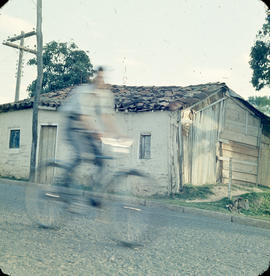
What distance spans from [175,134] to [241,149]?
5.20 m

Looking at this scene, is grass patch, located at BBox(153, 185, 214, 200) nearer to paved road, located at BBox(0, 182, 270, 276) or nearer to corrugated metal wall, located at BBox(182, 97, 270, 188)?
corrugated metal wall, located at BBox(182, 97, 270, 188)

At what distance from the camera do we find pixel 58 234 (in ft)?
15.3

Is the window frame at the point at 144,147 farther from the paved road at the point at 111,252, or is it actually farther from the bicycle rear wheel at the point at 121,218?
the bicycle rear wheel at the point at 121,218

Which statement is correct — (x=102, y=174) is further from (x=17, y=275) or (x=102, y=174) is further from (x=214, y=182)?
(x=214, y=182)

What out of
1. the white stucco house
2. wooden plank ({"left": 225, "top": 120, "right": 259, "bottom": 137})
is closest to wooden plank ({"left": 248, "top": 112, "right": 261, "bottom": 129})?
the white stucco house

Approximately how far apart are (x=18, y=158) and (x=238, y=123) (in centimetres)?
1055

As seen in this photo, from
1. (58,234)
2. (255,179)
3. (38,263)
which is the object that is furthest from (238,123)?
(38,263)

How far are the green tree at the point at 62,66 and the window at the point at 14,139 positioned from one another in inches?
325

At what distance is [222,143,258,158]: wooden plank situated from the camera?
15461 mm

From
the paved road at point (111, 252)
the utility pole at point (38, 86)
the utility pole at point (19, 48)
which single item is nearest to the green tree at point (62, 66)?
the utility pole at point (19, 48)

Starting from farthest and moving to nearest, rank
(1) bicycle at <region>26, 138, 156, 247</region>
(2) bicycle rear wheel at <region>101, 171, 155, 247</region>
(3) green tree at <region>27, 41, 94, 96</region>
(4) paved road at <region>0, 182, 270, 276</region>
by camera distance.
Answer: (3) green tree at <region>27, 41, 94, 96</region> < (1) bicycle at <region>26, 138, 156, 247</region> < (2) bicycle rear wheel at <region>101, 171, 155, 247</region> < (4) paved road at <region>0, 182, 270, 276</region>

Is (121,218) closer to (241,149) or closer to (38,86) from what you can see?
(38,86)

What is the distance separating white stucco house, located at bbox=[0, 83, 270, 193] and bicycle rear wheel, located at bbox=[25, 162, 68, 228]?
5.52 meters

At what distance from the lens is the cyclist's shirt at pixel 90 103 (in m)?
5.04
